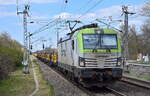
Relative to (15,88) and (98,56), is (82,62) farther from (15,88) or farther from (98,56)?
(15,88)

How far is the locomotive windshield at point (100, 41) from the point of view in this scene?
1902 cm

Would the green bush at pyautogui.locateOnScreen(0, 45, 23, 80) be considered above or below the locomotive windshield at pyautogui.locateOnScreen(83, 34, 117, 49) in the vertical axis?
below

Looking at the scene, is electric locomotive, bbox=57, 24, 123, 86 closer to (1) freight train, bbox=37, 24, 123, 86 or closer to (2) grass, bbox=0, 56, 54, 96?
(1) freight train, bbox=37, 24, 123, 86

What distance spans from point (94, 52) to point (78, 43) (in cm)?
108

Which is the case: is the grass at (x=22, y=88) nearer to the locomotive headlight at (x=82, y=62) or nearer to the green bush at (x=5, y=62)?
the green bush at (x=5, y=62)

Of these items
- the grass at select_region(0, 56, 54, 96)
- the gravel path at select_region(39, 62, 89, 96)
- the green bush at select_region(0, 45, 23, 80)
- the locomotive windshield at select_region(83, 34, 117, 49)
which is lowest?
the gravel path at select_region(39, 62, 89, 96)

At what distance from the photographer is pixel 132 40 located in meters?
88.1

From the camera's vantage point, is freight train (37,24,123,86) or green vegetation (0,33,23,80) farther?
green vegetation (0,33,23,80)

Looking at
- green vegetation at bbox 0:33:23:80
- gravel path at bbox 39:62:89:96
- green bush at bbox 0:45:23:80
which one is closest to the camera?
gravel path at bbox 39:62:89:96

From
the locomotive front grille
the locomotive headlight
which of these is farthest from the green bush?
the locomotive front grille

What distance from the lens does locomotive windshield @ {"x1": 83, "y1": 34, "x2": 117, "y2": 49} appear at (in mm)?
19016

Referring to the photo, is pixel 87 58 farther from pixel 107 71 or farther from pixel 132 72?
→ pixel 132 72

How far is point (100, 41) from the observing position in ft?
62.9

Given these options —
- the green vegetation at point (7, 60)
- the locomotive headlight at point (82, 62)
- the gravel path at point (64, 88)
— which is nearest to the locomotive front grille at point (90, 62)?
the locomotive headlight at point (82, 62)
